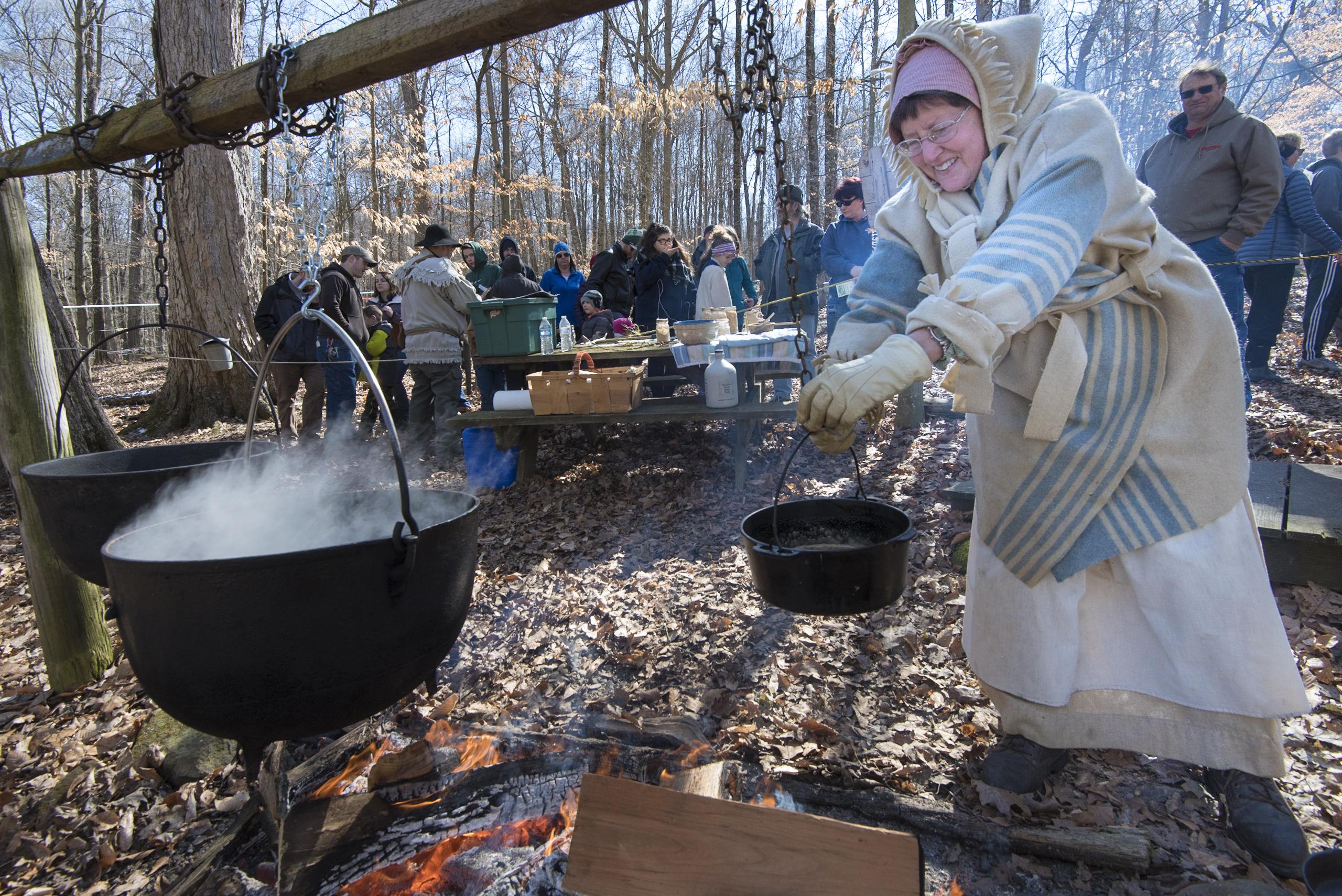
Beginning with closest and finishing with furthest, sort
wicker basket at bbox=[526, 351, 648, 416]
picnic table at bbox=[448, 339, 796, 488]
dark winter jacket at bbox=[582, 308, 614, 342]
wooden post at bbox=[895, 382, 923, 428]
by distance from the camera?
1. picnic table at bbox=[448, 339, 796, 488]
2. wicker basket at bbox=[526, 351, 648, 416]
3. wooden post at bbox=[895, 382, 923, 428]
4. dark winter jacket at bbox=[582, 308, 614, 342]

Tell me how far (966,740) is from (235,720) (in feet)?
7.95

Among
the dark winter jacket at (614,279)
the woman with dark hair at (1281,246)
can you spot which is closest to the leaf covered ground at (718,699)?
the woman with dark hair at (1281,246)

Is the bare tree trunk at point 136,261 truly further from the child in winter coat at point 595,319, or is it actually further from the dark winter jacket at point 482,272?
the child in winter coat at point 595,319

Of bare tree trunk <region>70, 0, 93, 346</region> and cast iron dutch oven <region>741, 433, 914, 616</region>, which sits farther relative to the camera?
bare tree trunk <region>70, 0, 93, 346</region>

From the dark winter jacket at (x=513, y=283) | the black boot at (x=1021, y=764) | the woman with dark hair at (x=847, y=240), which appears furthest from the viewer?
the dark winter jacket at (x=513, y=283)

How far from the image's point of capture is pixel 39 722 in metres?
3.36

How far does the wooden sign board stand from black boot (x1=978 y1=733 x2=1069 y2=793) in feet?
2.99

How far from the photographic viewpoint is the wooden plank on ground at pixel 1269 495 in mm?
3387

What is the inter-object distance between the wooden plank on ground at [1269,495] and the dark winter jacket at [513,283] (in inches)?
275

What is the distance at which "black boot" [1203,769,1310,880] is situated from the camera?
1979 millimetres

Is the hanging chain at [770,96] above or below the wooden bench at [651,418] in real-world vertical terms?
above

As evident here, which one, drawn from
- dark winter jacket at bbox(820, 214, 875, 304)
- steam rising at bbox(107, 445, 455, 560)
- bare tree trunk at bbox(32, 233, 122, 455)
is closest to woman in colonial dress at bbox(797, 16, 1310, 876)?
steam rising at bbox(107, 445, 455, 560)

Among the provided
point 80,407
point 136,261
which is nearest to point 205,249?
point 80,407

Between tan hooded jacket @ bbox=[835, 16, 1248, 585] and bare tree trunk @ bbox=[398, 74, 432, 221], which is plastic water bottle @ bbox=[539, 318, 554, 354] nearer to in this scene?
tan hooded jacket @ bbox=[835, 16, 1248, 585]
